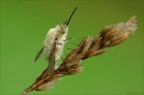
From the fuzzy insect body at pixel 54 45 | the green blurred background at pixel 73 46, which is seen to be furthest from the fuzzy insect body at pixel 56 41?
the green blurred background at pixel 73 46

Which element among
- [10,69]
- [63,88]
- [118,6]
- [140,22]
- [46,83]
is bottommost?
[46,83]

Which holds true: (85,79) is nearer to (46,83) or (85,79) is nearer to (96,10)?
(96,10)

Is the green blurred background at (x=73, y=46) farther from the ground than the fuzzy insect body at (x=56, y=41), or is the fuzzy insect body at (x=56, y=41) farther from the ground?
the green blurred background at (x=73, y=46)

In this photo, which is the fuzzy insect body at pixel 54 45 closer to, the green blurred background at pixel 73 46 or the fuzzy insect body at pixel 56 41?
the fuzzy insect body at pixel 56 41

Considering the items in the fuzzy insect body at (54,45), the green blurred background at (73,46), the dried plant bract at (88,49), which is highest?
the green blurred background at (73,46)

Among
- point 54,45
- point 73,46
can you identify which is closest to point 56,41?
point 54,45

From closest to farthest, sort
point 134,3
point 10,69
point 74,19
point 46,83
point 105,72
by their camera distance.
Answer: point 46,83
point 10,69
point 105,72
point 74,19
point 134,3

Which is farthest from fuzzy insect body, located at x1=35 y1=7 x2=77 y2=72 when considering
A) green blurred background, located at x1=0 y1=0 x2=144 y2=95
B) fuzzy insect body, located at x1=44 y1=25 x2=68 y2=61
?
green blurred background, located at x1=0 y1=0 x2=144 y2=95

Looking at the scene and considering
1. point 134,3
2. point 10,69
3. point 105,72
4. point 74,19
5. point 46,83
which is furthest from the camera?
point 134,3

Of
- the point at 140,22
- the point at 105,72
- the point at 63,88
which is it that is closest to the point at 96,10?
the point at 140,22

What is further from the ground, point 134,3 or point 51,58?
point 134,3
